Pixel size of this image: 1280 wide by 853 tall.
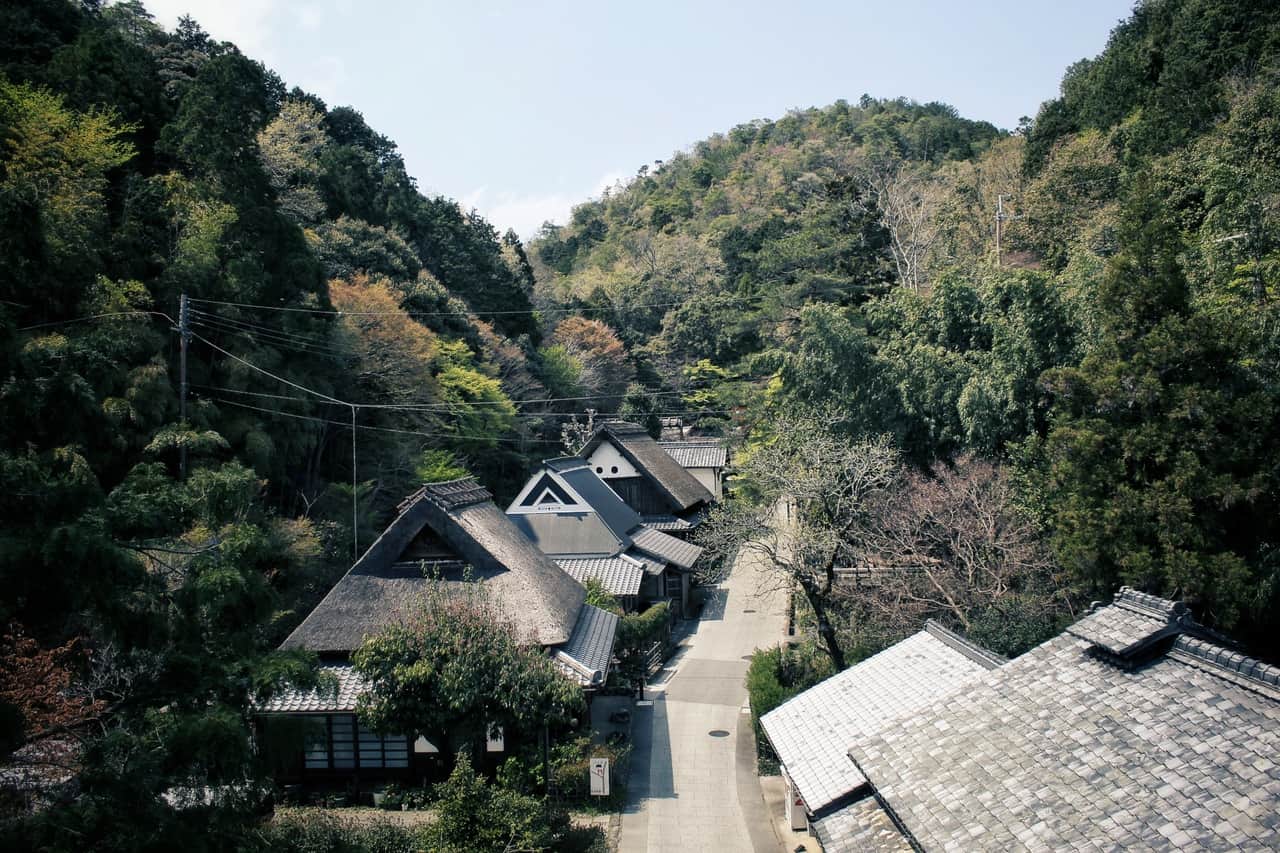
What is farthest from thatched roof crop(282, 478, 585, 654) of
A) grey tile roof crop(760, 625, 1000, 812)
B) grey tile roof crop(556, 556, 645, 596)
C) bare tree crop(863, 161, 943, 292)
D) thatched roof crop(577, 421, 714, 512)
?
bare tree crop(863, 161, 943, 292)

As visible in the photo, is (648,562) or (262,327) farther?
(648,562)

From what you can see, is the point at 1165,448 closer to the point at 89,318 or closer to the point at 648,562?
the point at 648,562

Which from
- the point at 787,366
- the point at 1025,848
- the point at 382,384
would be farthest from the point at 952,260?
the point at 1025,848

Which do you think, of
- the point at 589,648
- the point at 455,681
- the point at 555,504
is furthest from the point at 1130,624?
the point at 555,504

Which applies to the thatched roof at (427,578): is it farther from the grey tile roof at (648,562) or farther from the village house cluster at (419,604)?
the grey tile roof at (648,562)

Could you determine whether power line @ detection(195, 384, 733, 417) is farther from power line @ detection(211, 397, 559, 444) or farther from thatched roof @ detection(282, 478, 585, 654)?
thatched roof @ detection(282, 478, 585, 654)

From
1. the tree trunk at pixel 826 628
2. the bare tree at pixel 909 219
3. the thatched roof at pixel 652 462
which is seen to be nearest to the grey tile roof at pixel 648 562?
the thatched roof at pixel 652 462

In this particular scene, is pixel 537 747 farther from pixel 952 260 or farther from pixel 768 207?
pixel 768 207
